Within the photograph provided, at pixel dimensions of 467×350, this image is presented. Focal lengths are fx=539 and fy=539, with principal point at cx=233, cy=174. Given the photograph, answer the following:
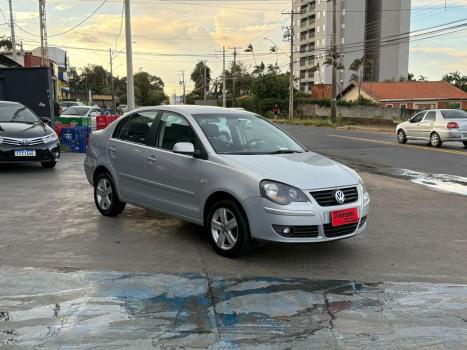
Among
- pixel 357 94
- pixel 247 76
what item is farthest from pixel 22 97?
pixel 247 76

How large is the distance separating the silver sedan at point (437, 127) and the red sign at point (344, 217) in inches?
645

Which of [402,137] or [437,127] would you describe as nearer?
[437,127]

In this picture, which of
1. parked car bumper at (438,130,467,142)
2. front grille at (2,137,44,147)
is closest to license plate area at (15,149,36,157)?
front grille at (2,137,44,147)

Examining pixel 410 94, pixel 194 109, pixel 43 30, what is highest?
pixel 43 30

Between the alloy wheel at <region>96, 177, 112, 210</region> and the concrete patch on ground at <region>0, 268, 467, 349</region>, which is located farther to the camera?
the alloy wheel at <region>96, 177, 112, 210</region>

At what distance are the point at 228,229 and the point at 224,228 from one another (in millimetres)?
62

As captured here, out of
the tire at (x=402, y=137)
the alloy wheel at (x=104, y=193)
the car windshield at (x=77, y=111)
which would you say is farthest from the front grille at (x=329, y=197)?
the car windshield at (x=77, y=111)

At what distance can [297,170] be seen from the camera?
570 centimetres

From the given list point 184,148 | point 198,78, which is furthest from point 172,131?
point 198,78

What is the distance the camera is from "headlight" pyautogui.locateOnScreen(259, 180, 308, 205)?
5.41 m

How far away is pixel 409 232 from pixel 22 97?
50.3 feet

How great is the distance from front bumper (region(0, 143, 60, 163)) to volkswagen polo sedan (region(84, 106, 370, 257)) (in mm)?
4947

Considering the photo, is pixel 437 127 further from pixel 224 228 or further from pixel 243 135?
pixel 224 228

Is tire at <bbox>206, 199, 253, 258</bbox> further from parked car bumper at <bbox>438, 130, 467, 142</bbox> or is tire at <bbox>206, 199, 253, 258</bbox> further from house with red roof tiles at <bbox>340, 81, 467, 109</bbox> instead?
house with red roof tiles at <bbox>340, 81, 467, 109</bbox>
